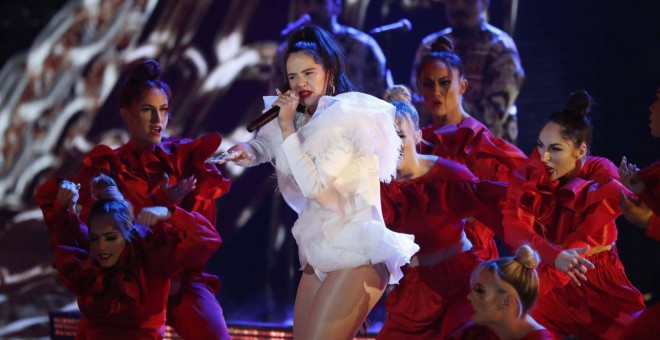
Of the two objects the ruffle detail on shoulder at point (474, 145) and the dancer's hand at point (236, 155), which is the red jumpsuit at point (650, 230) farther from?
the dancer's hand at point (236, 155)

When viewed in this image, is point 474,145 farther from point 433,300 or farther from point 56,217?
point 56,217

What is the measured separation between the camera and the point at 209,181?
4.23 meters

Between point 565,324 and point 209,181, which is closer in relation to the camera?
point 565,324

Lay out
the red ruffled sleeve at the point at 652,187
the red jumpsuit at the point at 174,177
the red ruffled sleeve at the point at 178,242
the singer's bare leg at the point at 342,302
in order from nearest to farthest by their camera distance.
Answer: the singer's bare leg at the point at 342,302
the red ruffled sleeve at the point at 652,187
the red ruffled sleeve at the point at 178,242
the red jumpsuit at the point at 174,177

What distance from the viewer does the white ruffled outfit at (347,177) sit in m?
3.08

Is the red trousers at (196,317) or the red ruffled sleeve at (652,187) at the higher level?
the red ruffled sleeve at (652,187)

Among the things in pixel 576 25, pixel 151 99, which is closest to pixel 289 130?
pixel 151 99

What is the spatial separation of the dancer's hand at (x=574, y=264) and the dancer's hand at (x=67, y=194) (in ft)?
6.77

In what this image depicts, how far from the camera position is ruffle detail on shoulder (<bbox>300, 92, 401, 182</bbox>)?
3.08m

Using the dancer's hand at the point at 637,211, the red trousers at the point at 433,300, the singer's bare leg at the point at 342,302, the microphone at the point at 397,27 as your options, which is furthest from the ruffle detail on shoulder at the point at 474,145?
the microphone at the point at 397,27

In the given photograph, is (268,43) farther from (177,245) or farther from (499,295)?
(499,295)

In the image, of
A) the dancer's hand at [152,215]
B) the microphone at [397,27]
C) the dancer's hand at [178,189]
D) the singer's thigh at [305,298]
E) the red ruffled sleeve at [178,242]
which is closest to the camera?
Result: the singer's thigh at [305,298]

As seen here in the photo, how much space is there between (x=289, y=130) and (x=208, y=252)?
1.12 m

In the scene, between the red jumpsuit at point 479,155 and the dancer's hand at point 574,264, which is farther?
the red jumpsuit at point 479,155
